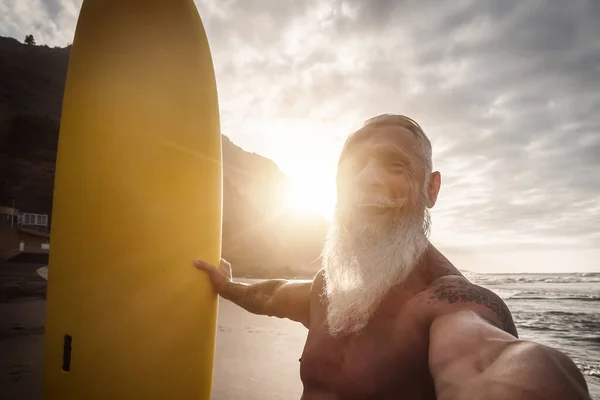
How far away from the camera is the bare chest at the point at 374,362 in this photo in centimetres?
169

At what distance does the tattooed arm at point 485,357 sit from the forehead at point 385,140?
761mm

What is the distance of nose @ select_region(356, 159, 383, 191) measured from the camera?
2.00m

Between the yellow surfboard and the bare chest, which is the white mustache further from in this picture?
the yellow surfboard

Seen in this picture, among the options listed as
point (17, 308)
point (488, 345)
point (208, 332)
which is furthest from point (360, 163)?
point (17, 308)

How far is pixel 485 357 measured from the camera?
125cm

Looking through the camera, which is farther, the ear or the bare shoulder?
the ear

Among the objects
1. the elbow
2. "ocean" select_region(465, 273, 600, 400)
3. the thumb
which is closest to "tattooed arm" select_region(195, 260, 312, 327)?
the thumb

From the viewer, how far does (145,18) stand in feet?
8.70

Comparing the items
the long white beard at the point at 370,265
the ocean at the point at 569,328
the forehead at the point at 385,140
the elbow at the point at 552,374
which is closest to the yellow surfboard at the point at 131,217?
the long white beard at the point at 370,265

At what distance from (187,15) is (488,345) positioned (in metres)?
2.98

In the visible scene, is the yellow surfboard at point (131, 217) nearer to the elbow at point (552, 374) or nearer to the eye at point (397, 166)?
the eye at point (397, 166)

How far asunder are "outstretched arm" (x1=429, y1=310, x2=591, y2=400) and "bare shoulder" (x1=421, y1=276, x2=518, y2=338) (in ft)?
0.15

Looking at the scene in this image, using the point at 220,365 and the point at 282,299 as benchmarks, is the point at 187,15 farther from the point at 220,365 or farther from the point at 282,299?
the point at 220,365

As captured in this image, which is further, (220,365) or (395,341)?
(220,365)
